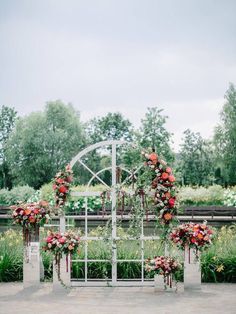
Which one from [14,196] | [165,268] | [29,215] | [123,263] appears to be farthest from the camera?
[14,196]

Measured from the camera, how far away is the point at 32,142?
1610 inches

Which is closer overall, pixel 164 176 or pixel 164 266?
pixel 164 266

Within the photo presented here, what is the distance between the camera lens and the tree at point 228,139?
4278 centimetres

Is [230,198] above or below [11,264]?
above

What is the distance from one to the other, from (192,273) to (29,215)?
287 centimetres

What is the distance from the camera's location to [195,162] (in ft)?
151

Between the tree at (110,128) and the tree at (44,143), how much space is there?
595cm

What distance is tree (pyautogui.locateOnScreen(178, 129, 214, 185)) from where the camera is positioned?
46.0 meters

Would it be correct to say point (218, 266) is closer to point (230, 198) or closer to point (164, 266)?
point (164, 266)

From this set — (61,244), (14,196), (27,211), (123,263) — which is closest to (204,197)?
(14,196)

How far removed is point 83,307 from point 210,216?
39.5 ft

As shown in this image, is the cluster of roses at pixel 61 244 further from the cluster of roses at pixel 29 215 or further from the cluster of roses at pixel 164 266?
the cluster of roses at pixel 164 266

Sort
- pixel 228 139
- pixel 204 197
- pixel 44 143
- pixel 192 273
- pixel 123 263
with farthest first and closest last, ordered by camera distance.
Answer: pixel 228 139 → pixel 44 143 → pixel 204 197 → pixel 123 263 → pixel 192 273

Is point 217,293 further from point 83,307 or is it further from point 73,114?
point 73,114
